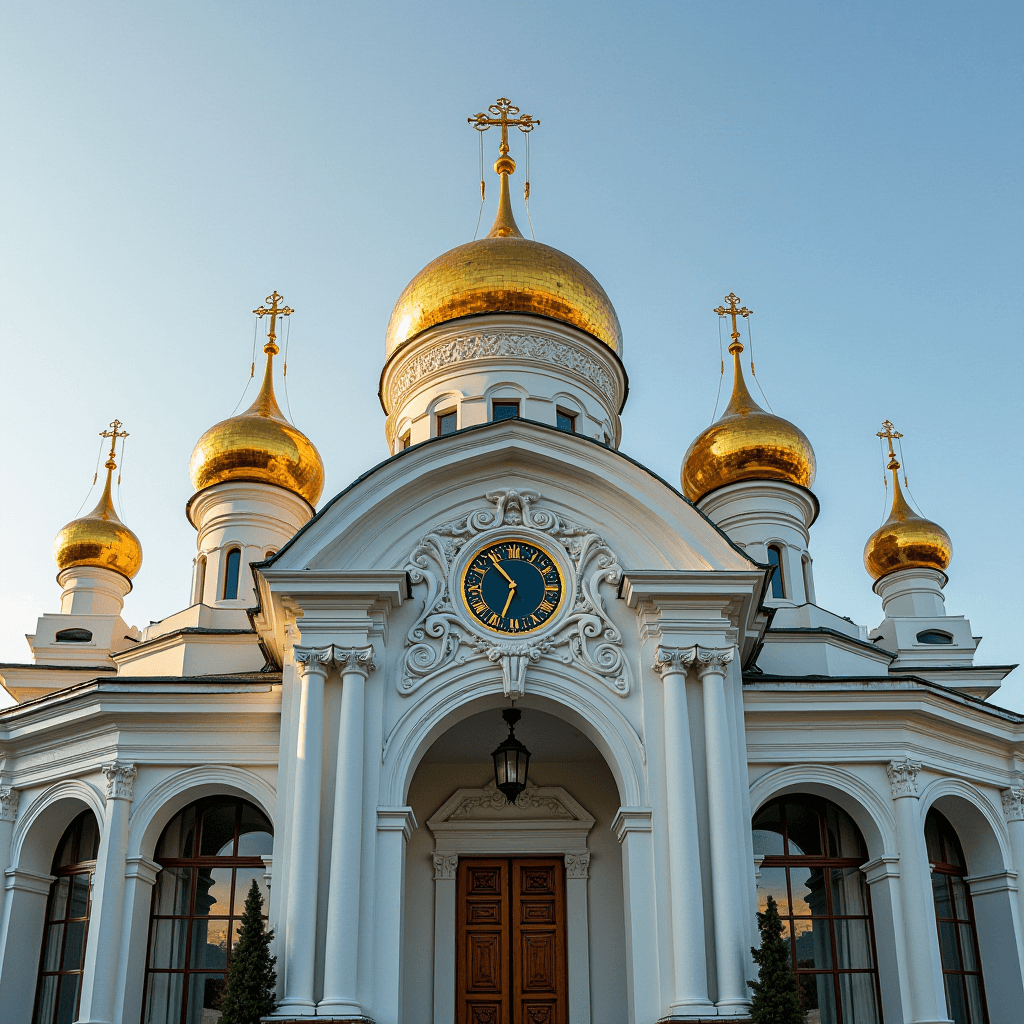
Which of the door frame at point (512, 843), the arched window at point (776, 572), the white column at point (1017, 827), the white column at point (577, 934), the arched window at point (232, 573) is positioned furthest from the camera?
the arched window at point (232, 573)

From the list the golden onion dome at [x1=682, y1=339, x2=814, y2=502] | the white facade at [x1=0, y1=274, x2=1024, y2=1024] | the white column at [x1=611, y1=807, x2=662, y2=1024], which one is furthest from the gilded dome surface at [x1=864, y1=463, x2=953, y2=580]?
the white column at [x1=611, y1=807, x2=662, y2=1024]

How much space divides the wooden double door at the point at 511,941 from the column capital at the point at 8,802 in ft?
17.3

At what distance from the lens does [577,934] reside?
14.1m

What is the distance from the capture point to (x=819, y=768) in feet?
45.4

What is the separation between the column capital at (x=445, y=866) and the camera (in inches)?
565

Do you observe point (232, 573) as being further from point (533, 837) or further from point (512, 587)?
point (512, 587)

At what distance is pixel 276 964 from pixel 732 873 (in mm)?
4351

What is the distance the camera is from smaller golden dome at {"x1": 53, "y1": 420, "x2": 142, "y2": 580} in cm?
2309

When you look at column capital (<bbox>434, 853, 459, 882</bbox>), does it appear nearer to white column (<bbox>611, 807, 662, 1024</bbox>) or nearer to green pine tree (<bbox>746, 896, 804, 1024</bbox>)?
white column (<bbox>611, 807, 662, 1024</bbox>)

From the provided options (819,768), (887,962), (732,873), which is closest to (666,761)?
(732,873)

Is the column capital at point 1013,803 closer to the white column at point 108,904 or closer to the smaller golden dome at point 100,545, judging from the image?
the white column at point 108,904

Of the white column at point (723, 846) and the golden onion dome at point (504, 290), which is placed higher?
the golden onion dome at point (504, 290)

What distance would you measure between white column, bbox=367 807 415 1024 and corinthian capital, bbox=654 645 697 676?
2.97 metres

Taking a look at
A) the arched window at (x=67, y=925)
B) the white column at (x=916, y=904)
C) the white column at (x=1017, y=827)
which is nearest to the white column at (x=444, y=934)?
the white column at (x=916, y=904)
